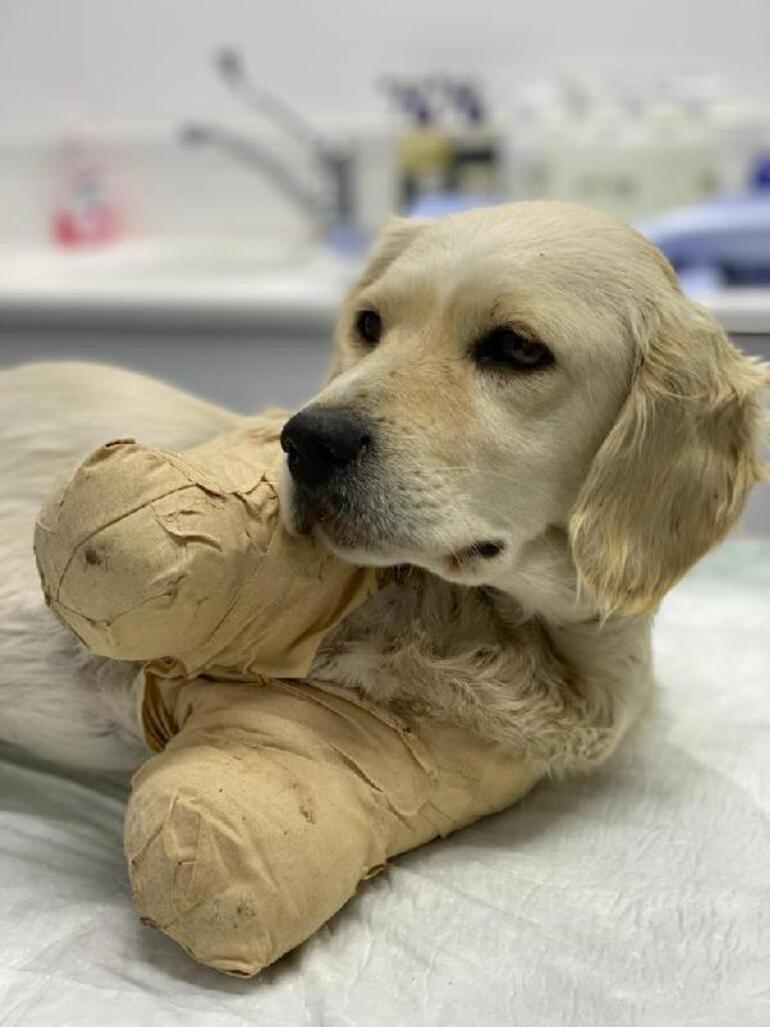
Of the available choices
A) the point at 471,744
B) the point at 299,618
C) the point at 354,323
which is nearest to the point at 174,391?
the point at 354,323

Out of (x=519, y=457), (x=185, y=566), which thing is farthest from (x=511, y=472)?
(x=185, y=566)

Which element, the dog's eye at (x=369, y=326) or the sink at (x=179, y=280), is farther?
the sink at (x=179, y=280)

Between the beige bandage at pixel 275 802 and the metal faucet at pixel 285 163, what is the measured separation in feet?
6.05

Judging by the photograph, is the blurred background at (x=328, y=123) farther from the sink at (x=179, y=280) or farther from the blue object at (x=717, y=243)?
the blue object at (x=717, y=243)

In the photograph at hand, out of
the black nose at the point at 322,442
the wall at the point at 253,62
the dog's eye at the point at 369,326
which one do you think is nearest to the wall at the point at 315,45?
the wall at the point at 253,62

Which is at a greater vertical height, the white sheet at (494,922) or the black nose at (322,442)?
the black nose at (322,442)

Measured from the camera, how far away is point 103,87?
264 cm

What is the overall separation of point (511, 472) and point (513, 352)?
0.30 feet

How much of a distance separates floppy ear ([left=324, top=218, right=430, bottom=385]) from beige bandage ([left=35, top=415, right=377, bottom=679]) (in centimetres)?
22

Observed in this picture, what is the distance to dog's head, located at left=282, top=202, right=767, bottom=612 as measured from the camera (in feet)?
2.52

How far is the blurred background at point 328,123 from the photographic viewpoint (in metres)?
2.29

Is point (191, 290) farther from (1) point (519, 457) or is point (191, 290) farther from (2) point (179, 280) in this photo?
(1) point (519, 457)

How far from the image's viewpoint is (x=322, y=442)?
742 mm

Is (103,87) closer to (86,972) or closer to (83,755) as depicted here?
(83,755)
